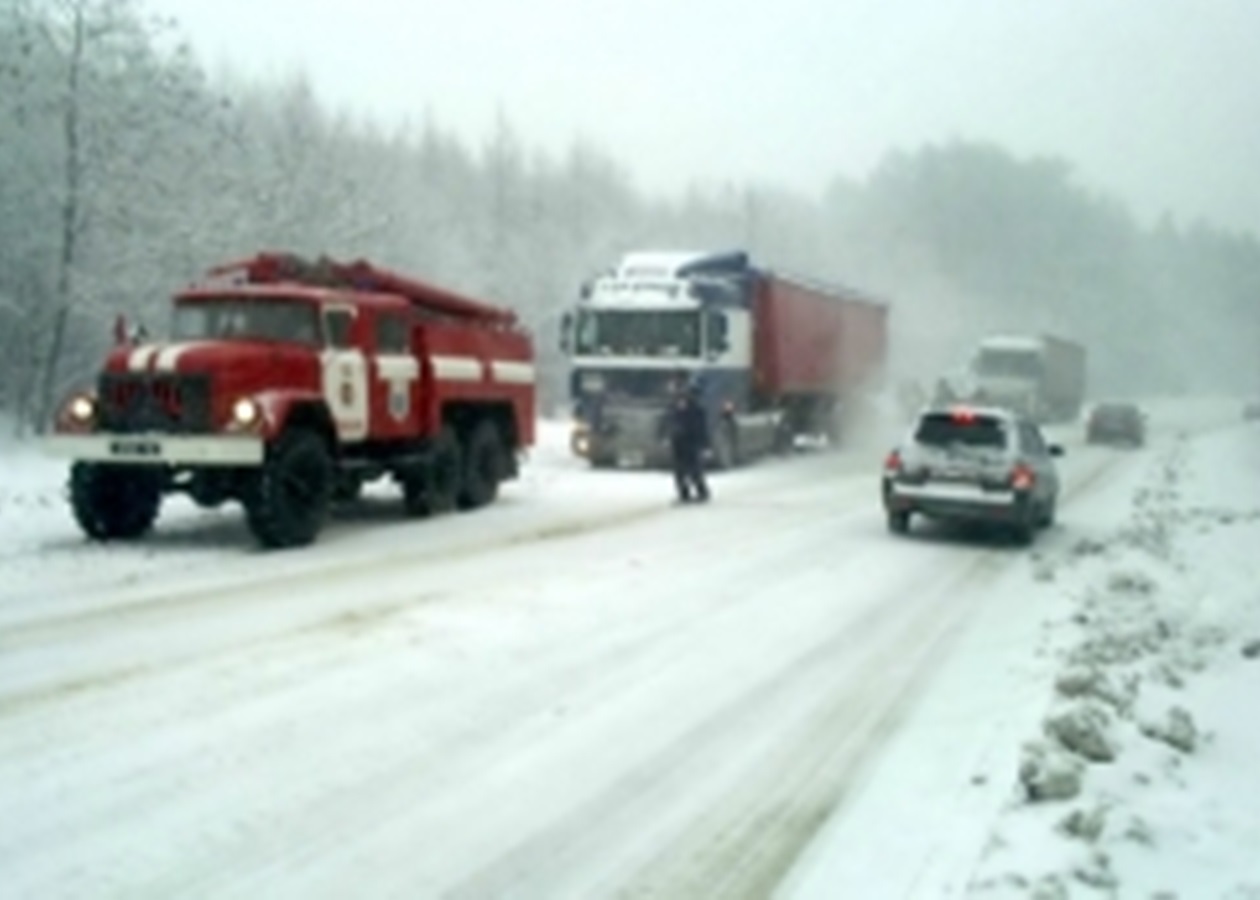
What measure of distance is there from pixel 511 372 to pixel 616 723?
12305 millimetres

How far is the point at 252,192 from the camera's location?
38.7m

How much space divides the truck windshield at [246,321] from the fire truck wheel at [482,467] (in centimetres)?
398

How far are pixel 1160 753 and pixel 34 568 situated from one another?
30.7 feet

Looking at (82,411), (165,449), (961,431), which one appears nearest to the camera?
(165,449)

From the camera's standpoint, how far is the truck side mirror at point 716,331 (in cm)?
2598

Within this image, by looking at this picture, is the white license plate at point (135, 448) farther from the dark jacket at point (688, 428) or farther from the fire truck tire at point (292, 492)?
the dark jacket at point (688, 428)

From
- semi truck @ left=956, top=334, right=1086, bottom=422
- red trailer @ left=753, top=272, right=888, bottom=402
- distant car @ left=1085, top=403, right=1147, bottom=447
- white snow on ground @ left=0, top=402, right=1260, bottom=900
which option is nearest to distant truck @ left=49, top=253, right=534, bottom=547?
white snow on ground @ left=0, top=402, right=1260, bottom=900

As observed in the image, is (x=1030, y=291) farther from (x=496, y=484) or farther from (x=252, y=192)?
(x=496, y=484)

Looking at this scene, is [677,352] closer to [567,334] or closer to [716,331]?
[716,331]

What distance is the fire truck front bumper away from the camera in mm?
12883

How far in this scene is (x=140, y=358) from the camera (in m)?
13.5

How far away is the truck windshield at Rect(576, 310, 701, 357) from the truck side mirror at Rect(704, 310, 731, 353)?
196mm

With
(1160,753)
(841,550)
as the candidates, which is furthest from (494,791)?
(841,550)

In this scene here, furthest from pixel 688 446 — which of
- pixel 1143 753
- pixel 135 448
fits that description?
pixel 1143 753
